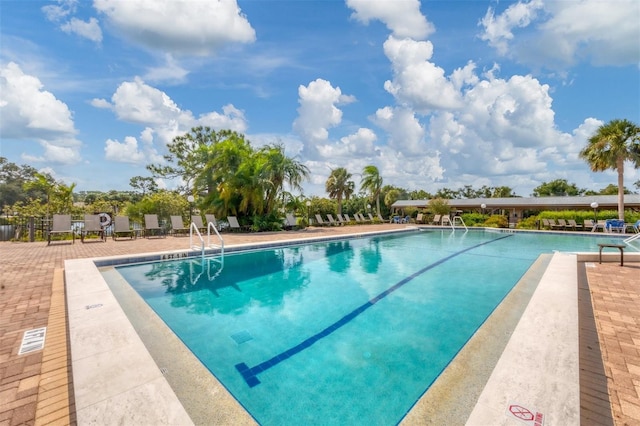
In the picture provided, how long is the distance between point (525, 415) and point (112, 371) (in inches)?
112

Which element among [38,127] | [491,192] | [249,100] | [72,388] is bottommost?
[72,388]

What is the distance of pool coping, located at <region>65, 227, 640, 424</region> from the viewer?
5.81 feet

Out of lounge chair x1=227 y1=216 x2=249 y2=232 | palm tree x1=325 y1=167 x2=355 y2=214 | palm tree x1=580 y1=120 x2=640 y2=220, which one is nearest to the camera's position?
lounge chair x1=227 y1=216 x2=249 y2=232

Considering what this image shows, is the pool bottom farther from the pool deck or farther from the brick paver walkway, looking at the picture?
the brick paver walkway

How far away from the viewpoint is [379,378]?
2.70 metres

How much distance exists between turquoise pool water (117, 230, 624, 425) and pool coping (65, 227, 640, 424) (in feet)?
2.23

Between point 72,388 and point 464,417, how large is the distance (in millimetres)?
2742

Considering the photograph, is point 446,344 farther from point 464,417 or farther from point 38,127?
point 38,127

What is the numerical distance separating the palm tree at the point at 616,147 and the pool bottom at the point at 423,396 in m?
18.1

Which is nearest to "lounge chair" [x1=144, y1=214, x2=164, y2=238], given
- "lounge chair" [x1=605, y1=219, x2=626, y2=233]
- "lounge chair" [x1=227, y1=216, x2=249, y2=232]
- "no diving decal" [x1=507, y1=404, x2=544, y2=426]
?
"lounge chair" [x1=227, y1=216, x2=249, y2=232]

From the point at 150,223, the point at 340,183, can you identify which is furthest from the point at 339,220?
the point at 150,223

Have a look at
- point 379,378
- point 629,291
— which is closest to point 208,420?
point 379,378

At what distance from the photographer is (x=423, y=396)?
2.24 metres

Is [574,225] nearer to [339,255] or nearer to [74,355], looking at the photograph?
[339,255]
